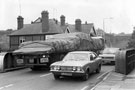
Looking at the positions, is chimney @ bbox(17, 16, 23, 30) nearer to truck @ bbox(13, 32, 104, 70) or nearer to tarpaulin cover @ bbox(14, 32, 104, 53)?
tarpaulin cover @ bbox(14, 32, 104, 53)

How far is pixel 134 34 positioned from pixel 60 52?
28644 mm

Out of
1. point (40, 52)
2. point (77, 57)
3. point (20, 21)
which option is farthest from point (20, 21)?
point (77, 57)

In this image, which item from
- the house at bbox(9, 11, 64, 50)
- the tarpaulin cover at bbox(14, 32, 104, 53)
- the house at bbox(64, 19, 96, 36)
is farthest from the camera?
the house at bbox(64, 19, 96, 36)

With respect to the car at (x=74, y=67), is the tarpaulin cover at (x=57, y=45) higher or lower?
higher

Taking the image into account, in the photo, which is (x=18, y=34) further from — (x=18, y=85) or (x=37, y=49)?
(x=18, y=85)

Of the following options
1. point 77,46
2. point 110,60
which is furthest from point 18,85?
point 110,60

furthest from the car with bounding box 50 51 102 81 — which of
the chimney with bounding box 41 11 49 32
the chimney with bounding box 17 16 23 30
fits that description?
the chimney with bounding box 17 16 23 30

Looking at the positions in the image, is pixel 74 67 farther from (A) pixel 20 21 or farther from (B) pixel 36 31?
(A) pixel 20 21

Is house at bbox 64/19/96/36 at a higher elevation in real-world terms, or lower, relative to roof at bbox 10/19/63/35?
higher

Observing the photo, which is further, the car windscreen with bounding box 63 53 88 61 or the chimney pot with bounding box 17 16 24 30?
the chimney pot with bounding box 17 16 24 30

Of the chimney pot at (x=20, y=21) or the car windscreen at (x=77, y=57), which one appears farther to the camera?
the chimney pot at (x=20, y=21)

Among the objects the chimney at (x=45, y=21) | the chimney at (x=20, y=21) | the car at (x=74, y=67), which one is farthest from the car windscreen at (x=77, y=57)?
the chimney at (x=20, y=21)

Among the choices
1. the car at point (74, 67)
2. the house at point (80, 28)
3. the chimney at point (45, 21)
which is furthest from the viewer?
the house at point (80, 28)

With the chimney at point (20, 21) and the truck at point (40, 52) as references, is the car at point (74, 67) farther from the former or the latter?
the chimney at point (20, 21)
